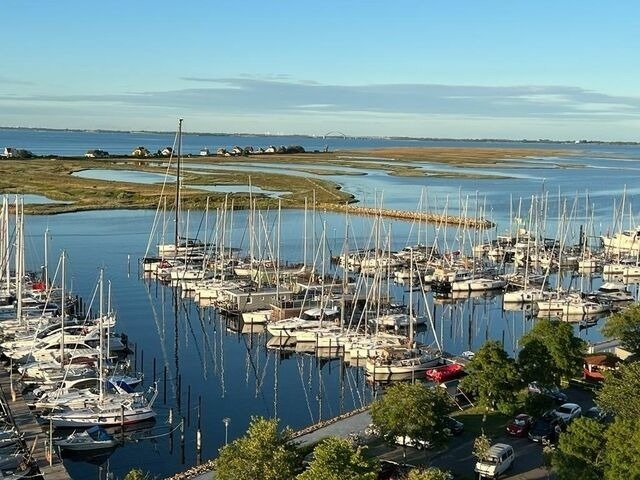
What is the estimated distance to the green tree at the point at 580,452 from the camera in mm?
20734

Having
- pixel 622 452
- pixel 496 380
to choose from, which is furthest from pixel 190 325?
pixel 622 452

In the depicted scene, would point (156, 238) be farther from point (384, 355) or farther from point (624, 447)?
point (624, 447)

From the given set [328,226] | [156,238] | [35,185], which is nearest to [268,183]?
[35,185]

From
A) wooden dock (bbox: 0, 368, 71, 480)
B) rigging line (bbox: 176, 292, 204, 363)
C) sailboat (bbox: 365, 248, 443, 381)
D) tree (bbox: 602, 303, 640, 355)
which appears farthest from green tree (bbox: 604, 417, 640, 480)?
rigging line (bbox: 176, 292, 204, 363)

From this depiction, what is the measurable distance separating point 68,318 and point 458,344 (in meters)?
22.5

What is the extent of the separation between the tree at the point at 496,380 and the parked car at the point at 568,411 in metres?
1.65

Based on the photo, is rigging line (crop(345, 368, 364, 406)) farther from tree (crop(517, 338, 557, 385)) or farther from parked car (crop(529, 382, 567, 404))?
tree (crop(517, 338, 557, 385))

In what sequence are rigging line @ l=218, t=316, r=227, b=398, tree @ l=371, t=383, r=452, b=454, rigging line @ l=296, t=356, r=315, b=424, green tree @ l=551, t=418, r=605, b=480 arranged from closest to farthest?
1. green tree @ l=551, t=418, r=605, b=480
2. tree @ l=371, t=383, r=452, b=454
3. rigging line @ l=296, t=356, r=315, b=424
4. rigging line @ l=218, t=316, r=227, b=398

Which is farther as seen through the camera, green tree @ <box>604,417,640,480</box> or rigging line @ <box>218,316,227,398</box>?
rigging line @ <box>218,316,227,398</box>

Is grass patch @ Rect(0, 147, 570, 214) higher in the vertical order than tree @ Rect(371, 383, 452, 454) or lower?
higher

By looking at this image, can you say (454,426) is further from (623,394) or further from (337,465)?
(337,465)

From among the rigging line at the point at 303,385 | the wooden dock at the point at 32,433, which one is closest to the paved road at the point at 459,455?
the wooden dock at the point at 32,433

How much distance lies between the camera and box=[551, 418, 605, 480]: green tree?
20.7 metres

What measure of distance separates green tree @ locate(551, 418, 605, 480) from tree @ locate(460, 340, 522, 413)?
727 cm
